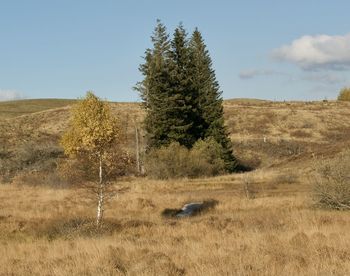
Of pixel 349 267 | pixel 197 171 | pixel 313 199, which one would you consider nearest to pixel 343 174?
pixel 313 199

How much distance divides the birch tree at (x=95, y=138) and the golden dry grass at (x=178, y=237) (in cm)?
195

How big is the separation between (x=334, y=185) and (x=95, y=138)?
9.74 metres

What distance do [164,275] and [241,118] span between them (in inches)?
3525

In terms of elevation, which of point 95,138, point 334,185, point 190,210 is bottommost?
point 190,210

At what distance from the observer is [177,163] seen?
1783 inches

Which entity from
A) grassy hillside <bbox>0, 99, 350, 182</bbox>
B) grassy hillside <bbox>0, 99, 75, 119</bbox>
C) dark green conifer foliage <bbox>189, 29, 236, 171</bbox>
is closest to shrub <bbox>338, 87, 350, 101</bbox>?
grassy hillside <bbox>0, 99, 350, 182</bbox>

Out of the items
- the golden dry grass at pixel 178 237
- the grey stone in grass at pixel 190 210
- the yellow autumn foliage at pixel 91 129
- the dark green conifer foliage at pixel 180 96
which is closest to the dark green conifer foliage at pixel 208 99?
the dark green conifer foliage at pixel 180 96

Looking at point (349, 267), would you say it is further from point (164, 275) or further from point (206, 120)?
point (206, 120)

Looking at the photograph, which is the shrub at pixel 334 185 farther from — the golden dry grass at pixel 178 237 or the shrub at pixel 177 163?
the shrub at pixel 177 163

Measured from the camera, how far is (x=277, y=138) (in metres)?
83.9

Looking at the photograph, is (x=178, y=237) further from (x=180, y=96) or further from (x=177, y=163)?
(x=180, y=96)

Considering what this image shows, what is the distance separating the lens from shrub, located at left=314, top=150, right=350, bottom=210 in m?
21.6

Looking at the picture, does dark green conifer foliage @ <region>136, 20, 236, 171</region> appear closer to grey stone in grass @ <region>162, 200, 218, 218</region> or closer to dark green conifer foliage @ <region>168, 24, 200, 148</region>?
dark green conifer foliage @ <region>168, 24, 200, 148</region>

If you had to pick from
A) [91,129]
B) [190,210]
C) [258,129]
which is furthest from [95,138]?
[258,129]
